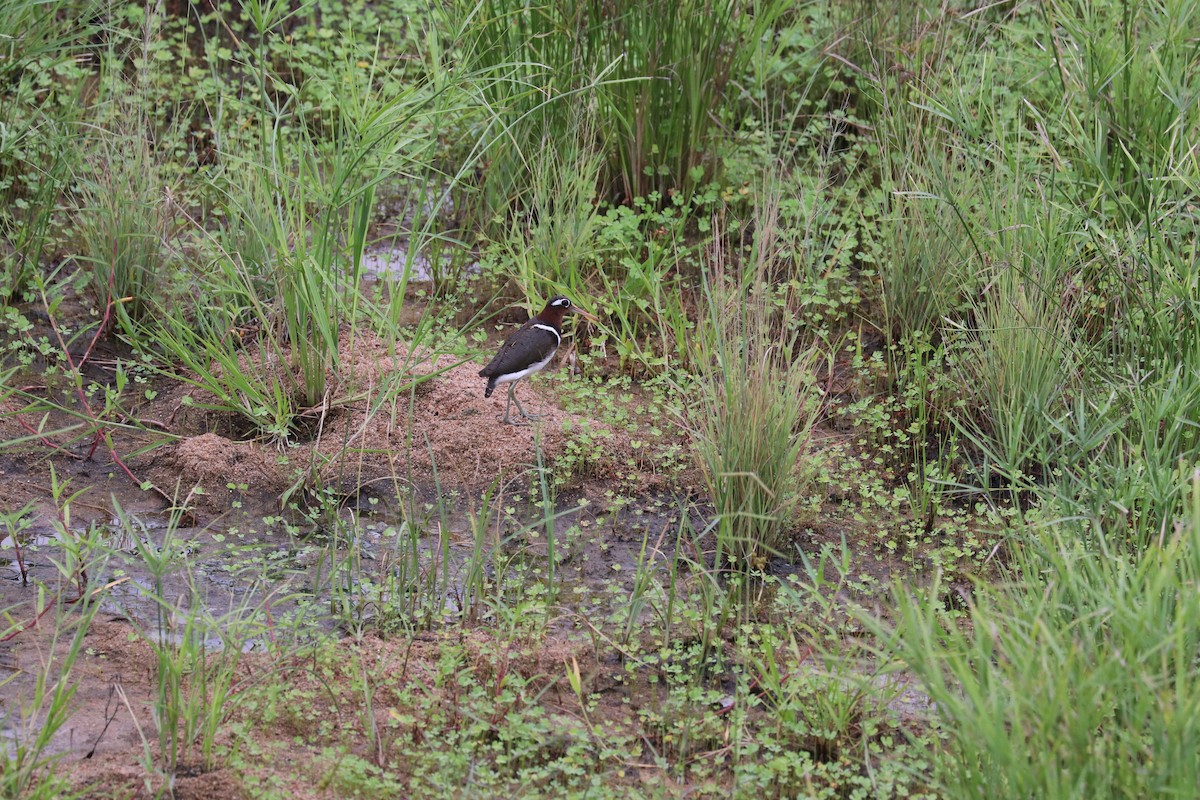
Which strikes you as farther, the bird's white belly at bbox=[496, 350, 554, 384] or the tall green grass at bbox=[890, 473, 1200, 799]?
the bird's white belly at bbox=[496, 350, 554, 384]

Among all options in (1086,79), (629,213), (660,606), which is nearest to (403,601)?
(660,606)

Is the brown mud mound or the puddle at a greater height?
the puddle

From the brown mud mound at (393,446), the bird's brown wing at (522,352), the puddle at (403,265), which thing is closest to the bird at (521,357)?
the bird's brown wing at (522,352)

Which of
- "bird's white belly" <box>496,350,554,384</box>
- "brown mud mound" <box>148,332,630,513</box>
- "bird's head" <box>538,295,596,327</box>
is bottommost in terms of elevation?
"brown mud mound" <box>148,332,630,513</box>

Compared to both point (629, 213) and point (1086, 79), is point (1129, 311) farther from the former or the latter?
point (629, 213)

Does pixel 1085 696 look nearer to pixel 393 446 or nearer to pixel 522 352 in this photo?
pixel 522 352

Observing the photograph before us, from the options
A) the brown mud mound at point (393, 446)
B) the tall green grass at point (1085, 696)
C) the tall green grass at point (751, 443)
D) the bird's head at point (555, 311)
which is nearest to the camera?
the tall green grass at point (1085, 696)

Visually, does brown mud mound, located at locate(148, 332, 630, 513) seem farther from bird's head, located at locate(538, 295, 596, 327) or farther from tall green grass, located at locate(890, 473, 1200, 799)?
tall green grass, located at locate(890, 473, 1200, 799)

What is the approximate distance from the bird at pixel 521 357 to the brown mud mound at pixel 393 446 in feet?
0.42

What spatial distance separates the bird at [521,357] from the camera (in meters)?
5.16

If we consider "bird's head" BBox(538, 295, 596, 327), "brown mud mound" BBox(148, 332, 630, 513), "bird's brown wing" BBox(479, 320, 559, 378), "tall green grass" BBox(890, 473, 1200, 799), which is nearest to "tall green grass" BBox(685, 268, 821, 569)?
"brown mud mound" BBox(148, 332, 630, 513)

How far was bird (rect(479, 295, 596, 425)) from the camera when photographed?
5.16 m

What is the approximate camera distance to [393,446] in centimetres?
510

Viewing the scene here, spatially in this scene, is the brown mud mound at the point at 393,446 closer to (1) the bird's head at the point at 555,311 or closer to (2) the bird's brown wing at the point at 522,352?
(2) the bird's brown wing at the point at 522,352
